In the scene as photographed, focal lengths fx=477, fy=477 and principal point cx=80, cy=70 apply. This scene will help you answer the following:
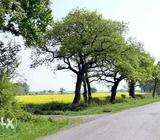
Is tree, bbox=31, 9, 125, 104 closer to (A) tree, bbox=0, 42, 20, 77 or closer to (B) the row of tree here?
(B) the row of tree

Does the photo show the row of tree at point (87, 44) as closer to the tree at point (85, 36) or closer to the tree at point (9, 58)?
the tree at point (85, 36)

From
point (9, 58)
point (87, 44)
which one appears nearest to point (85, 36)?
point (87, 44)

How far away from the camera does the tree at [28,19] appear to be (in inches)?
1082

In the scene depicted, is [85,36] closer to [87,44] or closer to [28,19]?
[87,44]

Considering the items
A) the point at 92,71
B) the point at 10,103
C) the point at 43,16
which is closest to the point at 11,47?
the point at 43,16

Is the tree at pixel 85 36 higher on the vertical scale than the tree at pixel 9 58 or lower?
higher

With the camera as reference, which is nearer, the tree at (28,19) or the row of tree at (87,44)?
the tree at (28,19)

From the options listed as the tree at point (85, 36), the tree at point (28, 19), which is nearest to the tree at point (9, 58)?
the tree at point (28, 19)

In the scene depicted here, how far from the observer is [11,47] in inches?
1252

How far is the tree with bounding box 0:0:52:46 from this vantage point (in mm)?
27480

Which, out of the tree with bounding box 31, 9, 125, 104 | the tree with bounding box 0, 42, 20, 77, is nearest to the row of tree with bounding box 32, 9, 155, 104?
the tree with bounding box 31, 9, 125, 104

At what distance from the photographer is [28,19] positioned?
96.3 feet

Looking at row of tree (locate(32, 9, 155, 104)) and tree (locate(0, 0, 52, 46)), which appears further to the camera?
row of tree (locate(32, 9, 155, 104))

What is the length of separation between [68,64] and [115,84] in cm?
1942
